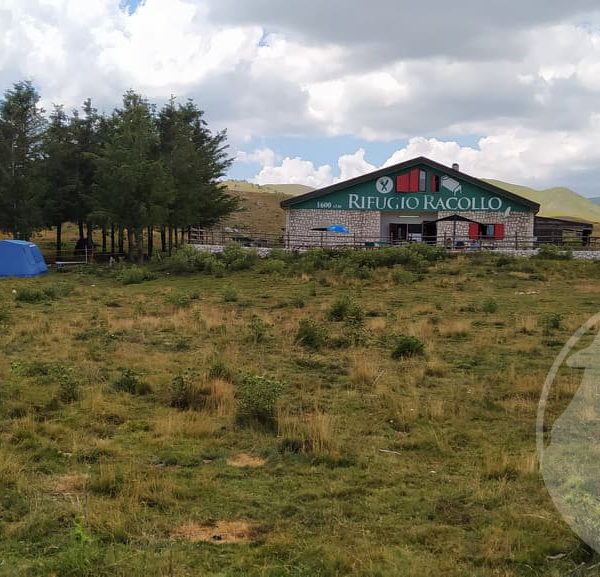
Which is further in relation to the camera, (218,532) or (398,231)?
(398,231)

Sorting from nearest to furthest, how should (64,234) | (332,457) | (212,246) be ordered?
1. (332,457)
2. (212,246)
3. (64,234)

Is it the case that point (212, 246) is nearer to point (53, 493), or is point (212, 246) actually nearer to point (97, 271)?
point (97, 271)

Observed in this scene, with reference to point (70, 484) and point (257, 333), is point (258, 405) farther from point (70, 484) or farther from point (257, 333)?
point (257, 333)

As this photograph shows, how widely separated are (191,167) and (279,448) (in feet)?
121

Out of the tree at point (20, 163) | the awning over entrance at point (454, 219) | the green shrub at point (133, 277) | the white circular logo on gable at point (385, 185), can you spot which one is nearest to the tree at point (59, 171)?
the tree at point (20, 163)

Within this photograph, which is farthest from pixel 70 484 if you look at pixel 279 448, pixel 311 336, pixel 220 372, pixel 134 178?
pixel 134 178

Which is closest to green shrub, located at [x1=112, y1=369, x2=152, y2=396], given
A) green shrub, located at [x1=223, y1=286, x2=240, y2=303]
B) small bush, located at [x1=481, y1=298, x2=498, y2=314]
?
small bush, located at [x1=481, y1=298, x2=498, y2=314]

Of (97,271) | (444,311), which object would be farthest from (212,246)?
(444,311)

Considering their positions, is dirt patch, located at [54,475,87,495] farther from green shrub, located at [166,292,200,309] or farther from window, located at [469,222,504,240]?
window, located at [469,222,504,240]

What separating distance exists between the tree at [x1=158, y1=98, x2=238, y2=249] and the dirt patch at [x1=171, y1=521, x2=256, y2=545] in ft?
117

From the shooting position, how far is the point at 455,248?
124 feet

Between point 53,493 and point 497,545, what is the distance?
4.05 meters

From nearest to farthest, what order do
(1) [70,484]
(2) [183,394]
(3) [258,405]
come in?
(1) [70,484], (3) [258,405], (2) [183,394]

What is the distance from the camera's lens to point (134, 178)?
3728 cm
